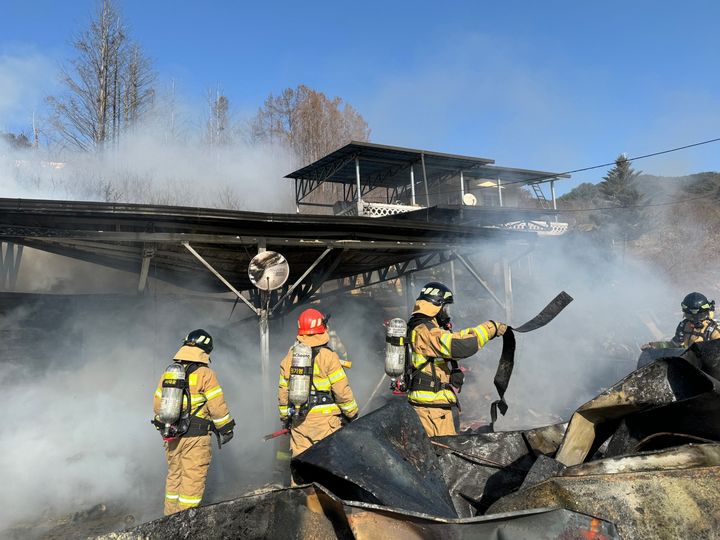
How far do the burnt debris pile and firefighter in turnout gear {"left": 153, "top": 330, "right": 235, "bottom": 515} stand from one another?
268cm

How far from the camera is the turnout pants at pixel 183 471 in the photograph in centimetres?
426

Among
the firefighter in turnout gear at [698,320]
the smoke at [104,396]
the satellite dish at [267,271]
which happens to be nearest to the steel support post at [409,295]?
the smoke at [104,396]

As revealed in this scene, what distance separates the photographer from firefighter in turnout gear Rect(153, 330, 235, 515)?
165 inches

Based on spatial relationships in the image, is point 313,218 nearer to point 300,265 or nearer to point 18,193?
point 300,265

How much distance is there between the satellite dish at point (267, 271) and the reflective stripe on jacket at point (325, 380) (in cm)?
179

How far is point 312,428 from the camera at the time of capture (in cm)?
444

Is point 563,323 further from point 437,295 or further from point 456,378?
point 437,295

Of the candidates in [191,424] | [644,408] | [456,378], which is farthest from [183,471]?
[644,408]

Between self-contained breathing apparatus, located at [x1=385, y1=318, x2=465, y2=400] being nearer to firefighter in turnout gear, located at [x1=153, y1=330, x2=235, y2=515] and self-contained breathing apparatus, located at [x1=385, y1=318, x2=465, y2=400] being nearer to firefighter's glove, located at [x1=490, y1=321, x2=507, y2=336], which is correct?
firefighter's glove, located at [x1=490, y1=321, x2=507, y2=336]

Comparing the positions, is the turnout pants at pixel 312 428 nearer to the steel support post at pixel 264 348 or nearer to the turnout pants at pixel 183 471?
the turnout pants at pixel 183 471

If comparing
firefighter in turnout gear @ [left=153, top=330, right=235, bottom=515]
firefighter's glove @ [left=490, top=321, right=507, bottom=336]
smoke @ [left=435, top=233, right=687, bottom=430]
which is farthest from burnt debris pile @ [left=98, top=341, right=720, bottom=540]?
smoke @ [left=435, top=233, right=687, bottom=430]

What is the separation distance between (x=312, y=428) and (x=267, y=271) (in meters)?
2.45

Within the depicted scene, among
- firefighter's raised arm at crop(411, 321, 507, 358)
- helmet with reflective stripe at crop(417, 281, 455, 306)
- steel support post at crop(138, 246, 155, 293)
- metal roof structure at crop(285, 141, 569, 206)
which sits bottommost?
firefighter's raised arm at crop(411, 321, 507, 358)

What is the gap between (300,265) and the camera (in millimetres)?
8578
